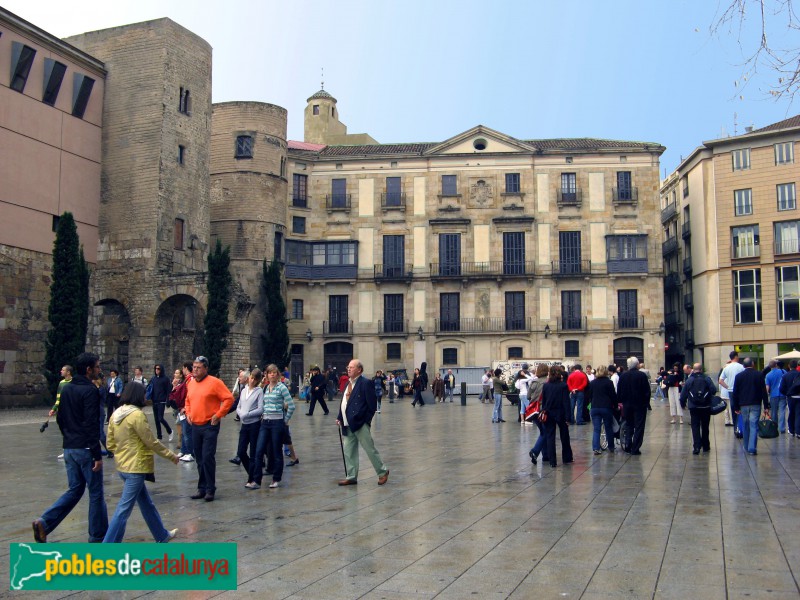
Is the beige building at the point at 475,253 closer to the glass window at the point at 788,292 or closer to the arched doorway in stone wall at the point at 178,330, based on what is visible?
the glass window at the point at 788,292

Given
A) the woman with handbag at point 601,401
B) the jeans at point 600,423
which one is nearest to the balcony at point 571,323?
the jeans at point 600,423

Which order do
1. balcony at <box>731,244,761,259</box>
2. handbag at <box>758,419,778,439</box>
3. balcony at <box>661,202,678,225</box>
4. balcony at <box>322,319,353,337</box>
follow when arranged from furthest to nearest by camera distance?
balcony at <box>661,202,678,225</box> → balcony at <box>322,319,353,337</box> → balcony at <box>731,244,761,259</box> → handbag at <box>758,419,778,439</box>

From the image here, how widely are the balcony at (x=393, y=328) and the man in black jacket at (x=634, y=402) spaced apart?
1418 inches

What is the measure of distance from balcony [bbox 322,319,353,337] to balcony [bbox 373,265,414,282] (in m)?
3.29

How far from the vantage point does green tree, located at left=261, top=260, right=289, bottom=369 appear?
4544 centimetres

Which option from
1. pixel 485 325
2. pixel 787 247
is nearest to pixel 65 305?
pixel 485 325

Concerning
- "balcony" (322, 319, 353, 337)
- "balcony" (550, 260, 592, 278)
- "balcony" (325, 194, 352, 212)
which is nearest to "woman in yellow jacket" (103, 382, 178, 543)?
"balcony" (322, 319, 353, 337)

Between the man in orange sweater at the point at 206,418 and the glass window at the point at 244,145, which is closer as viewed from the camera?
the man in orange sweater at the point at 206,418

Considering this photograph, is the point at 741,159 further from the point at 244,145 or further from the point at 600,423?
the point at 600,423

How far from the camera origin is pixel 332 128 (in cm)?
7100

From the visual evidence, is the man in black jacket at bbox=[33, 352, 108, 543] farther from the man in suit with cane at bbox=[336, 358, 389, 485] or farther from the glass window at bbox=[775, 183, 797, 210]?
the glass window at bbox=[775, 183, 797, 210]

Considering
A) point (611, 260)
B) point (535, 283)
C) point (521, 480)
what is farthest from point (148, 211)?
point (521, 480)

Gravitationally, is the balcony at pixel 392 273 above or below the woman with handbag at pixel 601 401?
above

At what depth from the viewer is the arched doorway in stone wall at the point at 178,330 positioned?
126ft
